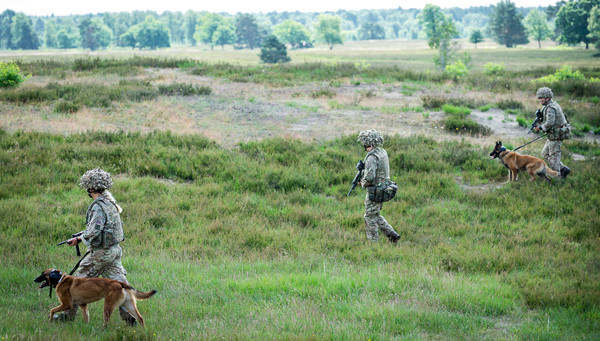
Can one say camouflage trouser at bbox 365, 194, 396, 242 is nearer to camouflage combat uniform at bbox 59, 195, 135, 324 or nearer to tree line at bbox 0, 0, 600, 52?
camouflage combat uniform at bbox 59, 195, 135, 324

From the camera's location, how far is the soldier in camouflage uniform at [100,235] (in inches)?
198

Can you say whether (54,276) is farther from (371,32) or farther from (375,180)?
(371,32)

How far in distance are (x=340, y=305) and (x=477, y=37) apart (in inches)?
4604

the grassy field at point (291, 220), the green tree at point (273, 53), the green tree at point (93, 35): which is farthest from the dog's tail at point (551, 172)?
the green tree at point (93, 35)

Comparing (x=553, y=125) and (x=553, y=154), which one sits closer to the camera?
(x=553, y=125)

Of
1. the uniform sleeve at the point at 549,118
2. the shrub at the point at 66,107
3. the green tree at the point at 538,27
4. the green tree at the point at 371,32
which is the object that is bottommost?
the uniform sleeve at the point at 549,118

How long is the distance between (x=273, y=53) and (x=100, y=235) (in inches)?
2751

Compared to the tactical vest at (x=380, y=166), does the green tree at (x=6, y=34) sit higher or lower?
higher

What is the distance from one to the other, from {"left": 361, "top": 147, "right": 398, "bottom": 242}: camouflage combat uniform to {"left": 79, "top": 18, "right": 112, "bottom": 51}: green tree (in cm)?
12179

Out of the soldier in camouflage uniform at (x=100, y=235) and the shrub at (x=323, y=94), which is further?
the shrub at (x=323, y=94)

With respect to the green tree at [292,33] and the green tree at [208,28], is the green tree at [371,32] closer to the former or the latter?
the green tree at [292,33]

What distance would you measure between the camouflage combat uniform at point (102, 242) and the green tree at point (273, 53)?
6877 cm

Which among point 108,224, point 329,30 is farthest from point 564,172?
point 329,30

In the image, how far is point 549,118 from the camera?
11.2 meters
